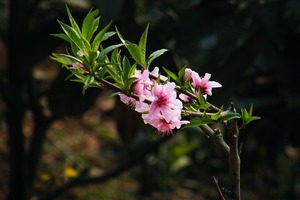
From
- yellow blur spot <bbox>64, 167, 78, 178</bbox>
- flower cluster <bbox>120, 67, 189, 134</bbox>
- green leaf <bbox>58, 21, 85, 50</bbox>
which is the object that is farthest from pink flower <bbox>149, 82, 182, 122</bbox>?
yellow blur spot <bbox>64, 167, 78, 178</bbox>

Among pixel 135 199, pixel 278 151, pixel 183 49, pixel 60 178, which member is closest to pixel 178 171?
pixel 135 199

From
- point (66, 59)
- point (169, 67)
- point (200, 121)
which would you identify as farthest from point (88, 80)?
point (169, 67)

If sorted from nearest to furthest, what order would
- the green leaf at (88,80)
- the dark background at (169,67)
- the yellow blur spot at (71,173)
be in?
the green leaf at (88,80)
the dark background at (169,67)
the yellow blur spot at (71,173)

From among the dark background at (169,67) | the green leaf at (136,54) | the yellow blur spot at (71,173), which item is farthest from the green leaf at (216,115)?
the yellow blur spot at (71,173)

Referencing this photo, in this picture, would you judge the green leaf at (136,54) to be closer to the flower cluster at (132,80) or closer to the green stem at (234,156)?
the flower cluster at (132,80)

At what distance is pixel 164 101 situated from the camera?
0.92m

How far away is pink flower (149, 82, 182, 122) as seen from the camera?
917mm

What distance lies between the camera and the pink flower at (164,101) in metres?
0.92

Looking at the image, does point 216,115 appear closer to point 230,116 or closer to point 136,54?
point 230,116

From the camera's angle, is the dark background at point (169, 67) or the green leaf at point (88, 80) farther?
the dark background at point (169, 67)

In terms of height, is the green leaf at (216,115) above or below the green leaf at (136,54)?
below

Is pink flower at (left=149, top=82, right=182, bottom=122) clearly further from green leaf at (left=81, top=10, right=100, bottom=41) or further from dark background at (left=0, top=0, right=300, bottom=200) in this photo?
dark background at (left=0, top=0, right=300, bottom=200)

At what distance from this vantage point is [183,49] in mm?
2252

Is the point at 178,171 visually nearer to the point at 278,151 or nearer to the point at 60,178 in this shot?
the point at 60,178
